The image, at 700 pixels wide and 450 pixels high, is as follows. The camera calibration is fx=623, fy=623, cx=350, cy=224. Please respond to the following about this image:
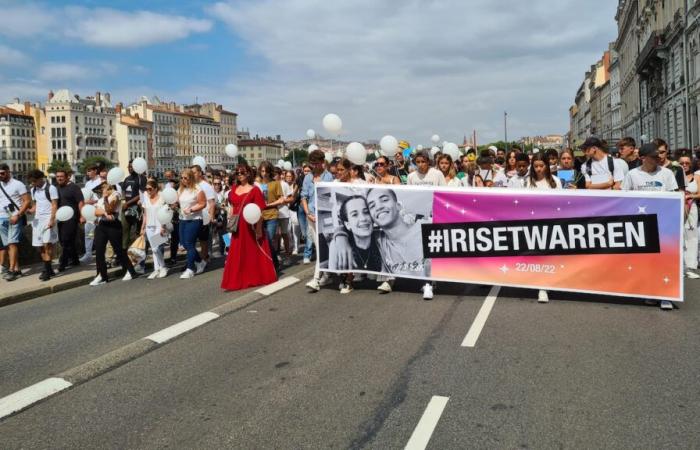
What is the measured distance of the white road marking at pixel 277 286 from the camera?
864cm

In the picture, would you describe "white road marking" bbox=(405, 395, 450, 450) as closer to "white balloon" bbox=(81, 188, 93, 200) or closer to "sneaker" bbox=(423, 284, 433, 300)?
"sneaker" bbox=(423, 284, 433, 300)

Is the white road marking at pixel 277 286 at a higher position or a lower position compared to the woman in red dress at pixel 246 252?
lower

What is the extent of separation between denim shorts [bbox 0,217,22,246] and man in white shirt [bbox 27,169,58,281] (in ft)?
1.02

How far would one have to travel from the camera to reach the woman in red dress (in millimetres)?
9055

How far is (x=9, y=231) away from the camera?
33.5 ft

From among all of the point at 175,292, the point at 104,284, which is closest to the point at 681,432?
the point at 175,292

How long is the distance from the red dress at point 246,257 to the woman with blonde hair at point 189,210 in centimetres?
90

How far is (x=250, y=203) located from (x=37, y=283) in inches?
148

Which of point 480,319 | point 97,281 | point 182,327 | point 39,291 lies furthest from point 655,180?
point 39,291

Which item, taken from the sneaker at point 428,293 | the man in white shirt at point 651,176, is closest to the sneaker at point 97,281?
the sneaker at point 428,293

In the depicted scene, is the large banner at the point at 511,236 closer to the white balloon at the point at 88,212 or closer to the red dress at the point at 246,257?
the red dress at the point at 246,257

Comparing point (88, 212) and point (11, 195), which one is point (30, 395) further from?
point (11, 195)

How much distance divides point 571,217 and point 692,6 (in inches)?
1620

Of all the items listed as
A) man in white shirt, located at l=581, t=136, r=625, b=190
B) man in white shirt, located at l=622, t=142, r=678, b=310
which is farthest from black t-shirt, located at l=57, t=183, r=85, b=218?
man in white shirt, located at l=622, t=142, r=678, b=310
